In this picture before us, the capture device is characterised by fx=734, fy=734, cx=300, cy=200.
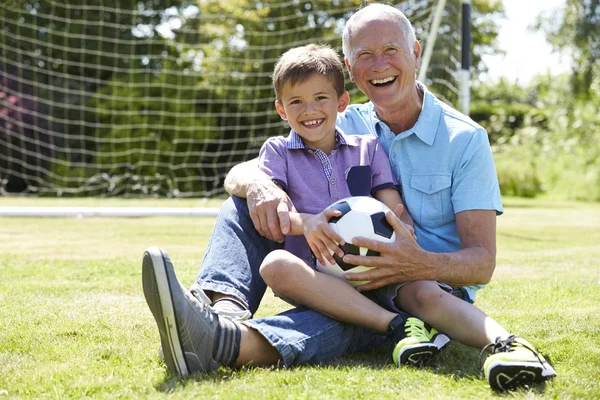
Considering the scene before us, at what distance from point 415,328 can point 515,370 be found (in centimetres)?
42

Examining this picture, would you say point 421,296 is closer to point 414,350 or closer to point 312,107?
point 414,350

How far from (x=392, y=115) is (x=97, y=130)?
13.7 metres

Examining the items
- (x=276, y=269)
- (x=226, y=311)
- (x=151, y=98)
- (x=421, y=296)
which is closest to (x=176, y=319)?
(x=226, y=311)

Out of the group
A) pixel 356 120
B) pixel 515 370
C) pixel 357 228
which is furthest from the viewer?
pixel 356 120

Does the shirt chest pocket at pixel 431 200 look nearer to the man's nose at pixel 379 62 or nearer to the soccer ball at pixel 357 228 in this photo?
the soccer ball at pixel 357 228

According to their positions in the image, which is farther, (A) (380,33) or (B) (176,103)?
(B) (176,103)

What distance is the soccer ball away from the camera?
235 cm

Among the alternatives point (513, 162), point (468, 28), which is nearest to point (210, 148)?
point (513, 162)

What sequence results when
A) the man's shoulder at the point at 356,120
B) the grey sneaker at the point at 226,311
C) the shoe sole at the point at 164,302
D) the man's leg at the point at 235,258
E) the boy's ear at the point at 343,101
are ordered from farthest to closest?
the man's shoulder at the point at 356,120, the boy's ear at the point at 343,101, the man's leg at the point at 235,258, the grey sneaker at the point at 226,311, the shoe sole at the point at 164,302

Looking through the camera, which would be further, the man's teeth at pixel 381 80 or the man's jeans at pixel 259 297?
the man's teeth at pixel 381 80

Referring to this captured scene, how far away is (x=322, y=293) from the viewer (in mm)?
2314

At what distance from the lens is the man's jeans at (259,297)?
219 centimetres

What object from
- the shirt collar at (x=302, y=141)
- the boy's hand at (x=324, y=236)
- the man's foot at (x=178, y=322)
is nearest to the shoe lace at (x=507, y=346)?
the boy's hand at (x=324, y=236)

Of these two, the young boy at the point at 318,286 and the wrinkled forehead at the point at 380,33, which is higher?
the wrinkled forehead at the point at 380,33
